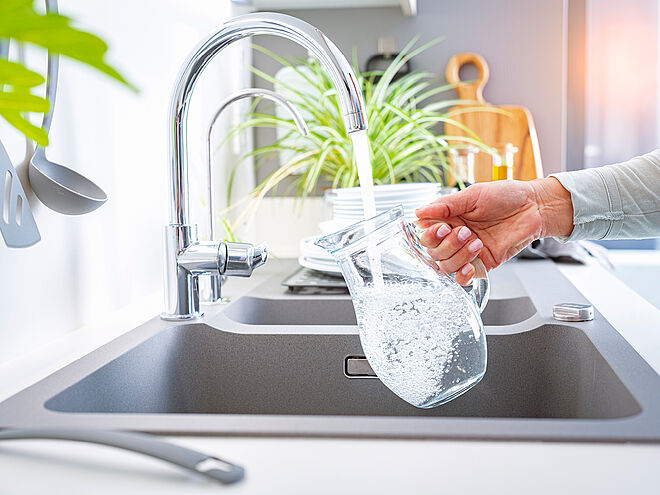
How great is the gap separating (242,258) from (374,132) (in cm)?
86

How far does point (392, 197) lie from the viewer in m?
1.33

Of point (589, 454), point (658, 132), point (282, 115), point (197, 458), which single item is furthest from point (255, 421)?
point (658, 132)

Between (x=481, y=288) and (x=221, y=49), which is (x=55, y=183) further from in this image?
(x=481, y=288)

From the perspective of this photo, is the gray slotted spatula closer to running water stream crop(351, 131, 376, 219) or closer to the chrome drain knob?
running water stream crop(351, 131, 376, 219)

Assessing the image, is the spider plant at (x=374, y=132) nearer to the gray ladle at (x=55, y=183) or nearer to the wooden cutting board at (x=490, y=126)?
the wooden cutting board at (x=490, y=126)

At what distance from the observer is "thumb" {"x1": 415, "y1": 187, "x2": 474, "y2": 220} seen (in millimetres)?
1098

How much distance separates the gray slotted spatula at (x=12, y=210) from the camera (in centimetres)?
77

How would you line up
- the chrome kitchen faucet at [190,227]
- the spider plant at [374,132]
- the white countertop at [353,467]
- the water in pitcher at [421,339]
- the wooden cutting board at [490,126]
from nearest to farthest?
the white countertop at [353,467] → the water in pitcher at [421,339] → the chrome kitchen faucet at [190,227] → the spider plant at [374,132] → the wooden cutting board at [490,126]

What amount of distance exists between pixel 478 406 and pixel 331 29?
1.41 m

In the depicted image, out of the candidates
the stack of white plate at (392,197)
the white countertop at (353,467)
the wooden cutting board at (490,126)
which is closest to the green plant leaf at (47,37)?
the white countertop at (353,467)

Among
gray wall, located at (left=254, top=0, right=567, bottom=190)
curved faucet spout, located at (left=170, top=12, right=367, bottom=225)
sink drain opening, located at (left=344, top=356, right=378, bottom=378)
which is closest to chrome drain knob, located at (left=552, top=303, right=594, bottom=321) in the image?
sink drain opening, located at (left=344, top=356, right=378, bottom=378)

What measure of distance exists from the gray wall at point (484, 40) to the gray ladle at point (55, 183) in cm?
126

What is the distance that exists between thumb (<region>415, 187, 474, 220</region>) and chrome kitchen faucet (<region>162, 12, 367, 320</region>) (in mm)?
277

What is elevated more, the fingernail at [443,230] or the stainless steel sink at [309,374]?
the fingernail at [443,230]
